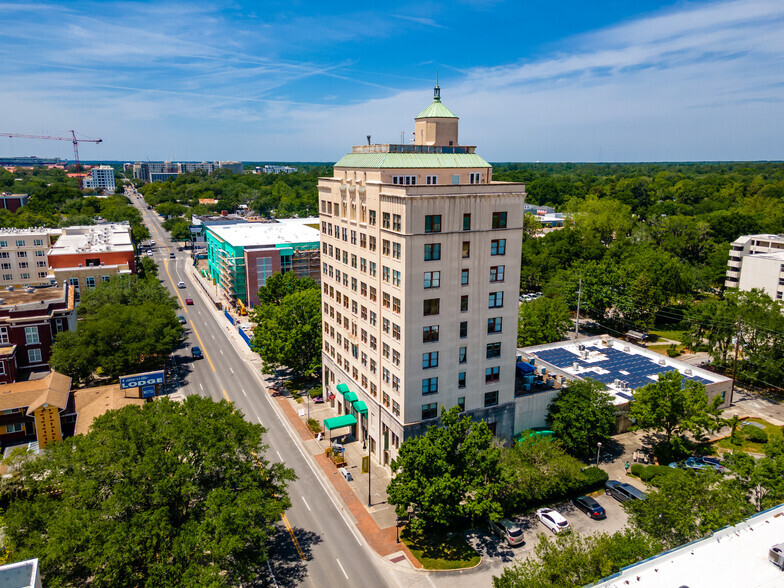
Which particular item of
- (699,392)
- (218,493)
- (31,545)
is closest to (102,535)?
(31,545)

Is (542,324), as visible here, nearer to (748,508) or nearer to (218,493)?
(748,508)

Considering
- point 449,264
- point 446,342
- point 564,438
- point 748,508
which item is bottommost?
point 564,438

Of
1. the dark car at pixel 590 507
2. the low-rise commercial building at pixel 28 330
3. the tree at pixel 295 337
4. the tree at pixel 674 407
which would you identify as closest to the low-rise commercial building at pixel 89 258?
the low-rise commercial building at pixel 28 330

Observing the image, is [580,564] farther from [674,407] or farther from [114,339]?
[114,339]

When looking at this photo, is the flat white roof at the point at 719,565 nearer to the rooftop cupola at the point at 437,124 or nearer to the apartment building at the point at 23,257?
the rooftop cupola at the point at 437,124

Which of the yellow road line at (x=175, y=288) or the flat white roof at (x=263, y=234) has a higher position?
the flat white roof at (x=263, y=234)

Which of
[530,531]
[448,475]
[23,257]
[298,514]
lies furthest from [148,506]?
[23,257]
